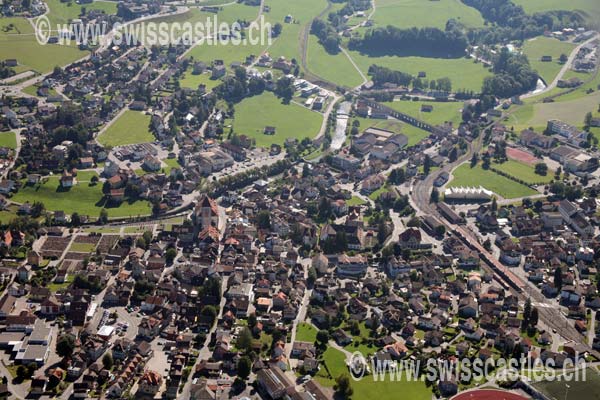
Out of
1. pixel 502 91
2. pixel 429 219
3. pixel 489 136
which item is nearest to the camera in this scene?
pixel 429 219

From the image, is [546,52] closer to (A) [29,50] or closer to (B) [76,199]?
(A) [29,50]

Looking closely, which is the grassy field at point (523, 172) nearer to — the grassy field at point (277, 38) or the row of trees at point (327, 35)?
the grassy field at point (277, 38)

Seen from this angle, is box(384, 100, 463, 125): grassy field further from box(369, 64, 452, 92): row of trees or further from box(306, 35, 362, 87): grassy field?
box(306, 35, 362, 87): grassy field

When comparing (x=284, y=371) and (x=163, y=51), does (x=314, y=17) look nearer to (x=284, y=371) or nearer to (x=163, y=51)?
(x=163, y=51)

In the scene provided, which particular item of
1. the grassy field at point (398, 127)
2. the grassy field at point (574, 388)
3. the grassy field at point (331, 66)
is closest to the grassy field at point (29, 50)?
the grassy field at point (331, 66)

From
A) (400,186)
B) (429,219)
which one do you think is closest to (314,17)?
(400,186)

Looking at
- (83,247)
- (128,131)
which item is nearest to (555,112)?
(128,131)

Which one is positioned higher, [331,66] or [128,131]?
[128,131]
